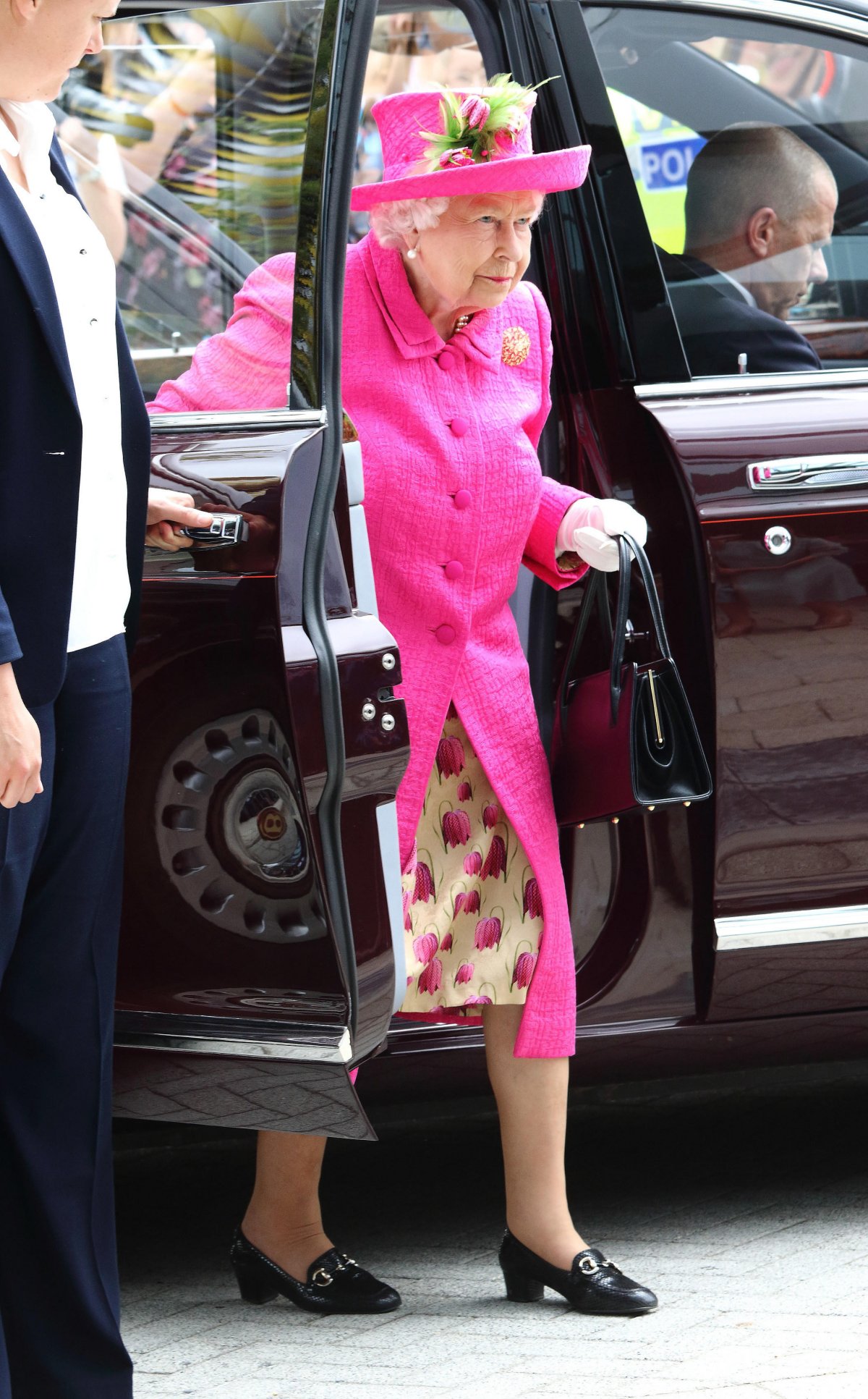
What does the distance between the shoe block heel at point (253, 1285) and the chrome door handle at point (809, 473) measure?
137 centimetres

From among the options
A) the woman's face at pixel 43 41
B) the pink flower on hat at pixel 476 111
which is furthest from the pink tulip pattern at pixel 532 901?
the woman's face at pixel 43 41

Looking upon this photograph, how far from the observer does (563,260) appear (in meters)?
2.82

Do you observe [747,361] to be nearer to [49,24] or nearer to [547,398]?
[547,398]

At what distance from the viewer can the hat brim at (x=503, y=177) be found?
2.40 meters

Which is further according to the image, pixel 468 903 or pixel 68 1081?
pixel 468 903

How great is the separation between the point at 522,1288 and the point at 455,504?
1.16 metres

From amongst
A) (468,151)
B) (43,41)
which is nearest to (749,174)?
(468,151)

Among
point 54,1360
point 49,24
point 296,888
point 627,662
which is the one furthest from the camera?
point 627,662

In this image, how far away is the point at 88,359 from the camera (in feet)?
6.46

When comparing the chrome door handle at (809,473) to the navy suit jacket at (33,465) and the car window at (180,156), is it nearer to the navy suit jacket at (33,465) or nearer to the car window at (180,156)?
the car window at (180,156)

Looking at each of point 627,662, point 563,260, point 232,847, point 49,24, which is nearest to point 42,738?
point 232,847

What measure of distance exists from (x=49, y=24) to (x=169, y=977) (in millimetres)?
1173

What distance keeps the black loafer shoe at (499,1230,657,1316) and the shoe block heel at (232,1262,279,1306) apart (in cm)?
36

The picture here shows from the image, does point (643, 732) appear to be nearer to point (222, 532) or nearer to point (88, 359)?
point (222, 532)
